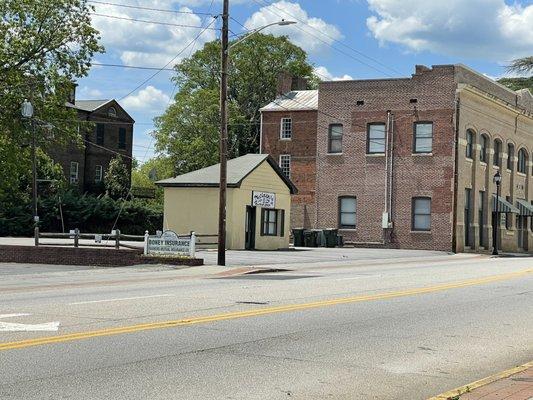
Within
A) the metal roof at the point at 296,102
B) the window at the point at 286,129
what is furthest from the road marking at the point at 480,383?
the window at the point at 286,129

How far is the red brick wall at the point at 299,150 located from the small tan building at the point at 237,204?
35.6ft

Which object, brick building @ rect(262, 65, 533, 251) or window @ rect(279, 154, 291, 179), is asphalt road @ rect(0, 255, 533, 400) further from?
window @ rect(279, 154, 291, 179)

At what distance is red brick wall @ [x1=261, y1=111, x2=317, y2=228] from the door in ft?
40.9

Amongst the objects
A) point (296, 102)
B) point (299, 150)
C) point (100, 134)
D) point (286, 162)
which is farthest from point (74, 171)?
point (299, 150)

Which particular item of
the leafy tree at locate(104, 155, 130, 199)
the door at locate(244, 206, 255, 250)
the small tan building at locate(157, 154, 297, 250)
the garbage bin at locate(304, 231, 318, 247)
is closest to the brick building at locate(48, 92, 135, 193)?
the leafy tree at locate(104, 155, 130, 199)

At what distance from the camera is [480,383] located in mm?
7996

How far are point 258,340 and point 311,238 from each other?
38911mm

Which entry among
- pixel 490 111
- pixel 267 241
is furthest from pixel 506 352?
pixel 490 111

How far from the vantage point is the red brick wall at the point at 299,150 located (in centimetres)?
5503

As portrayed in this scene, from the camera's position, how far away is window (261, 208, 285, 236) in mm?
42781

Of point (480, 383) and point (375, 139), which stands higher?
point (375, 139)

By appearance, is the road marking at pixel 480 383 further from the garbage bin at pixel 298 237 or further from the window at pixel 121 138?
the window at pixel 121 138

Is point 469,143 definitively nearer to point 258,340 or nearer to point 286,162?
point 286,162

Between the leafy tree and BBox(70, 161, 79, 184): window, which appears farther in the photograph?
BBox(70, 161, 79, 184): window
